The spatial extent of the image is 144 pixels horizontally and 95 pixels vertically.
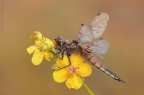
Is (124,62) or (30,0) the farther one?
(30,0)

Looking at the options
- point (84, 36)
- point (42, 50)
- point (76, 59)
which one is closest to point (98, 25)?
point (84, 36)

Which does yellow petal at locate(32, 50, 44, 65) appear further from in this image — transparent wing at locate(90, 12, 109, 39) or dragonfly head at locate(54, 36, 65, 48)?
transparent wing at locate(90, 12, 109, 39)

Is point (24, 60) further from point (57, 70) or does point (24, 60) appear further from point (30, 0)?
point (57, 70)

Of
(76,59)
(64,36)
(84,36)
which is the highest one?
(84,36)

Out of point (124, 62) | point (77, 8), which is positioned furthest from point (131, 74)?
point (77, 8)

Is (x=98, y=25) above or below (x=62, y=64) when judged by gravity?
above

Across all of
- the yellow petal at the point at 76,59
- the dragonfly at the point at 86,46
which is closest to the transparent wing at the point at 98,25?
the dragonfly at the point at 86,46

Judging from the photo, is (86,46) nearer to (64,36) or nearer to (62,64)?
(62,64)
